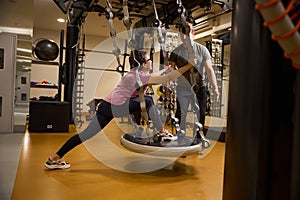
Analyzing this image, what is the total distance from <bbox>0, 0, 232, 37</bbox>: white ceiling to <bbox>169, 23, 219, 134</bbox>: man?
84.3 inches

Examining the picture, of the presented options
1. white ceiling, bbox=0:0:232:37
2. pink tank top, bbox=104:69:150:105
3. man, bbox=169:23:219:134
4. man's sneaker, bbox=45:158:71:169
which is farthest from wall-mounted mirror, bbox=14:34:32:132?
pink tank top, bbox=104:69:150:105

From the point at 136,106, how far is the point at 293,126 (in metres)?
2.49

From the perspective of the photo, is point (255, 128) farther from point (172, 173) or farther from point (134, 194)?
point (172, 173)

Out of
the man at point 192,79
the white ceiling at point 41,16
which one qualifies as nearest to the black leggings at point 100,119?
the man at point 192,79

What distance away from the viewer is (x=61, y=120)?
19.2ft

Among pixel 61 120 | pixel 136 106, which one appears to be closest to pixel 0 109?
pixel 61 120

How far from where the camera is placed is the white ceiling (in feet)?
18.1

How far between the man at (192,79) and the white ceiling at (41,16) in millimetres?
2140

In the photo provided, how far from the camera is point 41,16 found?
8984 mm

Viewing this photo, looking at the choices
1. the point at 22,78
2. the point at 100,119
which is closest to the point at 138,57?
the point at 100,119

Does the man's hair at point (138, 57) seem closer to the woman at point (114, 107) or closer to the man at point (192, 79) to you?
the woman at point (114, 107)

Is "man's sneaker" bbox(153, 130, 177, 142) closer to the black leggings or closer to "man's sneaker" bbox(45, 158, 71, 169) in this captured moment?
the black leggings

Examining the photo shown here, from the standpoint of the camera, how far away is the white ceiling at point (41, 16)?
5.52 meters

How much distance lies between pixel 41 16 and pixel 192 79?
22.5ft
